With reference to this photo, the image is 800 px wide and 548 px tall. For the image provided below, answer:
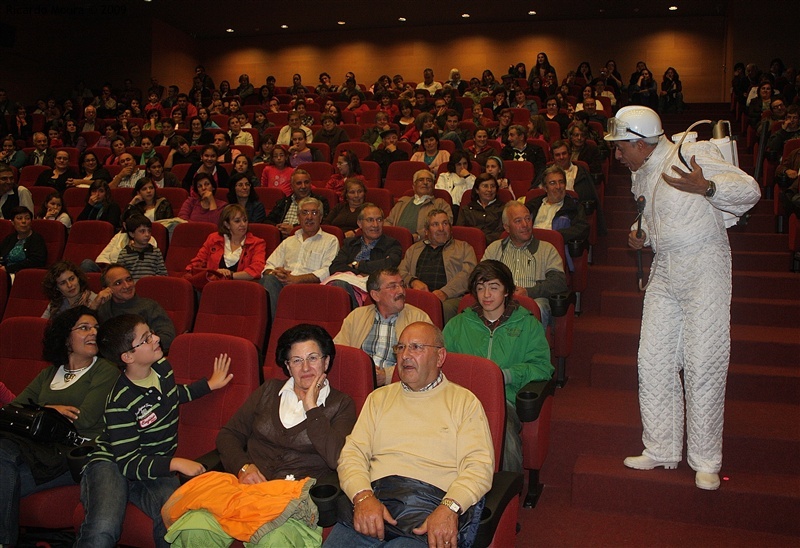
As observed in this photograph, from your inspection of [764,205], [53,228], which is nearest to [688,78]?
[764,205]

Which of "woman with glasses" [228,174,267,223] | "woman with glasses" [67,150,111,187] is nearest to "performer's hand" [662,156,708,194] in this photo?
"woman with glasses" [228,174,267,223]

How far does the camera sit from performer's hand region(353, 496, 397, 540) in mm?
2051

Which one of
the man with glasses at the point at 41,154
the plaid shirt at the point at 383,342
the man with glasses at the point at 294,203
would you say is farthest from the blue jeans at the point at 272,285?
the man with glasses at the point at 41,154

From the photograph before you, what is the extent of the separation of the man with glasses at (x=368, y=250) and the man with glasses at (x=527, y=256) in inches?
25.9

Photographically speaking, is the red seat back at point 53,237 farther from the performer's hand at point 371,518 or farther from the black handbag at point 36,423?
the performer's hand at point 371,518

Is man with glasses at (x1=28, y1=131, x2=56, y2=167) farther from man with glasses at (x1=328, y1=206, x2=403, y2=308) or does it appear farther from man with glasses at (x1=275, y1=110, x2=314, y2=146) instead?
man with glasses at (x1=328, y1=206, x2=403, y2=308)

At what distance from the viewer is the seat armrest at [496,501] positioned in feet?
6.35

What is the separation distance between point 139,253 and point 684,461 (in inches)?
126

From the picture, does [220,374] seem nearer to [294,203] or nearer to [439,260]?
[439,260]

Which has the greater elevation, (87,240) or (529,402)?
(87,240)

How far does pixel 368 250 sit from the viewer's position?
4258 mm

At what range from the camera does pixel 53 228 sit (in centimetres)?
521

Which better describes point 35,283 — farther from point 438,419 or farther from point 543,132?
point 543,132

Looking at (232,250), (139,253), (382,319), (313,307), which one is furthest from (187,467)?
(139,253)
